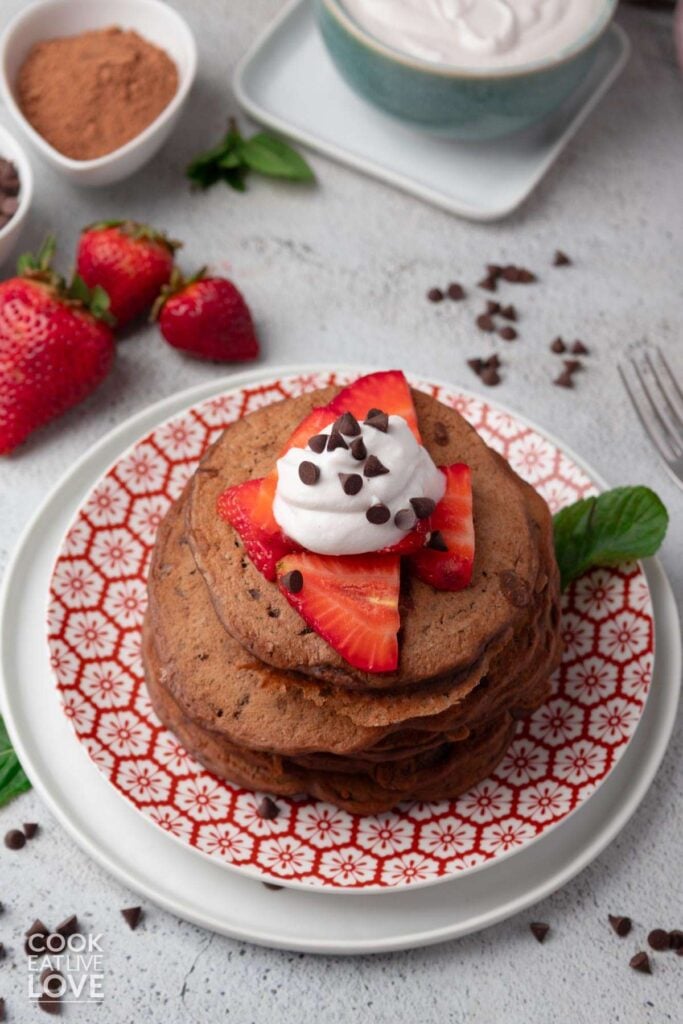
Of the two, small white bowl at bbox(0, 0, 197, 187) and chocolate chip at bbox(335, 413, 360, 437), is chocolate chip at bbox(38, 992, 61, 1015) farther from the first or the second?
small white bowl at bbox(0, 0, 197, 187)

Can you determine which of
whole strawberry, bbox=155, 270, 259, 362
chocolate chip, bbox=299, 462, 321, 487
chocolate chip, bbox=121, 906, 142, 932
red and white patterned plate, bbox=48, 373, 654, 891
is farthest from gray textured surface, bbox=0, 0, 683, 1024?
chocolate chip, bbox=299, 462, 321, 487

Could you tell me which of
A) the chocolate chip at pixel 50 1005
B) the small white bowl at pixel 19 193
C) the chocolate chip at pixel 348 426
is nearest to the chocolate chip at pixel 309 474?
the chocolate chip at pixel 348 426

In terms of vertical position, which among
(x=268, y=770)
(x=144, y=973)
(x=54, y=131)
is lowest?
(x=144, y=973)

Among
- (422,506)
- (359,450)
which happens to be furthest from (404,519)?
(359,450)

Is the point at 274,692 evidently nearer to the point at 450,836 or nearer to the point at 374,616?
the point at 374,616

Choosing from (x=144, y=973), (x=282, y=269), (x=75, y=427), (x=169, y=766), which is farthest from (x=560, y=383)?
(x=144, y=973)

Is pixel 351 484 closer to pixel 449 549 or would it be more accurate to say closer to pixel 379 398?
pixel 449 549
